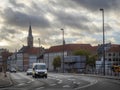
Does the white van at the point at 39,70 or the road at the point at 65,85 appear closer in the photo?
the road at the point at 65,85

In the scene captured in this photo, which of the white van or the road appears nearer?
the road

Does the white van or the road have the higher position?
the white van

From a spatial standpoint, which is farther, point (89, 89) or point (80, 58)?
point (80, 58)

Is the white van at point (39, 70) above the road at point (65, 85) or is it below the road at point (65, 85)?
above

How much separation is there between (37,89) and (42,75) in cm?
3163

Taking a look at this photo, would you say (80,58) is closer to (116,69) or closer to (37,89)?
(116,69)

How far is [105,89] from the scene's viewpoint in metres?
31.8

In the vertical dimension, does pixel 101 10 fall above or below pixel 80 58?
above

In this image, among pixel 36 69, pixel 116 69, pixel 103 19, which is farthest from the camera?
pixel 103 19

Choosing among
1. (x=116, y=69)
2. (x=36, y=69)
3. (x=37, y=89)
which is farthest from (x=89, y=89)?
(x=116, y=69)

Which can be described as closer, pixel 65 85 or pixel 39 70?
pixel 65 85

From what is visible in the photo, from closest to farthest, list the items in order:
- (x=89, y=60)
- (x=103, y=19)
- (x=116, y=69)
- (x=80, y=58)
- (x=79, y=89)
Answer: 1. (x=79, y=89)
2. (x=116, y=69)
3. (x=103, y=19)
4. (x=80, y=58)
5. (x=89, y=60)

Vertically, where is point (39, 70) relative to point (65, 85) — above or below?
above

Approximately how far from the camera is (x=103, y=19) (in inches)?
3000
